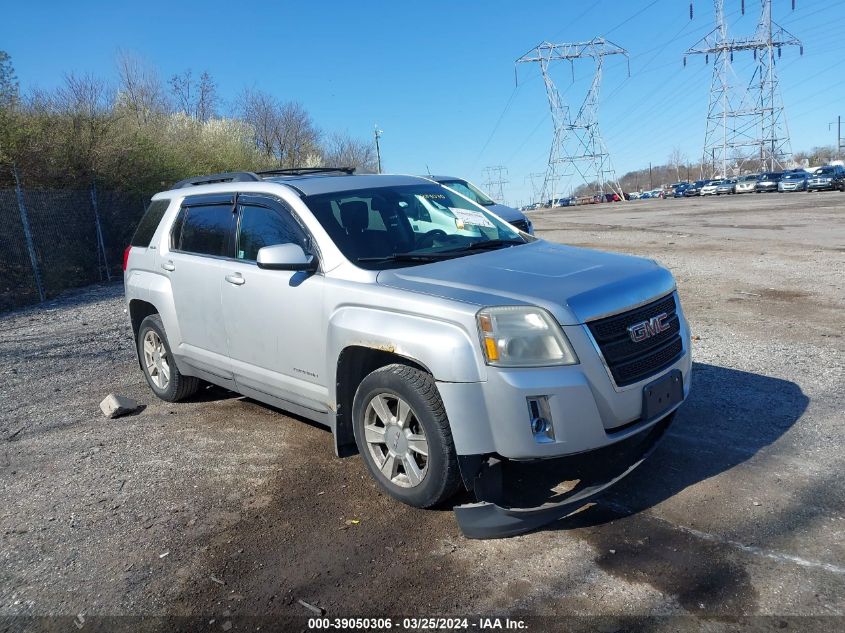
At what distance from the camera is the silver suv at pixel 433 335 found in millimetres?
3303

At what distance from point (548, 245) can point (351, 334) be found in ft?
5.52

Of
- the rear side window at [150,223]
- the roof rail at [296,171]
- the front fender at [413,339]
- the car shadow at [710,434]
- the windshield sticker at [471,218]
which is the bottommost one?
the car shadow at [710,434]

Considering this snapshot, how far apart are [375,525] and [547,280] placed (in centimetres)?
→ 166

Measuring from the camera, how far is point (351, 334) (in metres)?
3.88

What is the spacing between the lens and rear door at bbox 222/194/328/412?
4.26 metres

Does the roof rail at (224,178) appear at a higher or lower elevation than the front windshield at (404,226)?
higher

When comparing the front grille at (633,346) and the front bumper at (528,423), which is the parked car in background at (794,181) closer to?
the front grille at (633,346)

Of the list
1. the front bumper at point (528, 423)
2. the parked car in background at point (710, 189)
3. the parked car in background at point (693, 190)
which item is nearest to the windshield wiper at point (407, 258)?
the front bumper at point (528, 423)

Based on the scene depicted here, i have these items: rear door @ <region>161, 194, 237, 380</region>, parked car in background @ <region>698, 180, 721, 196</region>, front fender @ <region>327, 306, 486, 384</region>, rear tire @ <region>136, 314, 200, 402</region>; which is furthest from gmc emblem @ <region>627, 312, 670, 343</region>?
parked car in background @ <region>698, 180, 721, 196</region>

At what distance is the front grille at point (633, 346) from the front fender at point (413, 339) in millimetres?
646

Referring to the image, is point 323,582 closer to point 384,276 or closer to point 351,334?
point 351,334

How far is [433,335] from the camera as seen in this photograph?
11.3 ft

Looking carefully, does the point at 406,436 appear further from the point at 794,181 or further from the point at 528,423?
the point at 794,181

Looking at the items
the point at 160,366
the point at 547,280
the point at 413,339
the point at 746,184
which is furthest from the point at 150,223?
the point at 746,184
